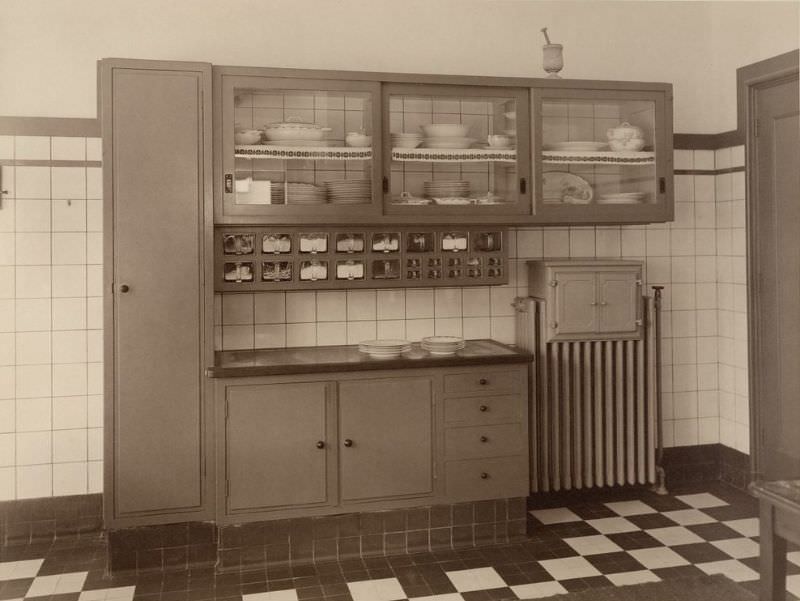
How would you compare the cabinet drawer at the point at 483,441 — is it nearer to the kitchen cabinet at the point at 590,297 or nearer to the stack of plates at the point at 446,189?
the kitchen cabinet at the point at 590,297

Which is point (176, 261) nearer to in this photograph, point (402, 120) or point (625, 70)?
point (402, 120)

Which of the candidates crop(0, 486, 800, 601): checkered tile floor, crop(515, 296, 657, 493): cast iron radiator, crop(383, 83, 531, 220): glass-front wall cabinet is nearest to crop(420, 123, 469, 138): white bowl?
crop(383, 83, 531, 220): glass-front wall cabinet

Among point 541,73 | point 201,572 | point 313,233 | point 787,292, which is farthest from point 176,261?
point 787,292

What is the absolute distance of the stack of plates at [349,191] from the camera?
4070 millimetres

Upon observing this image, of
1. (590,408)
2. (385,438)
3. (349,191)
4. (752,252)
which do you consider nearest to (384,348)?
(385,438)

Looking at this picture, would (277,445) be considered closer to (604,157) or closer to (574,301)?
(574,301)

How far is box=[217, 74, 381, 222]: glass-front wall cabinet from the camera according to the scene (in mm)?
3910

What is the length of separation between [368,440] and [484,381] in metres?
0.64

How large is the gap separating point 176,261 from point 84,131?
948mm

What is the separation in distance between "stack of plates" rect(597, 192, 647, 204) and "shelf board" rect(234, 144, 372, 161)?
1.32 metres

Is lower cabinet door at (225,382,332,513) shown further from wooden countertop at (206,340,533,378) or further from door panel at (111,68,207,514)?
door panel at (111,68,207,514)

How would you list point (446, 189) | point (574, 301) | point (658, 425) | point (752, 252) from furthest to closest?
point (658, 425) < point (752, 252) < point (574, 301) < point (446, 189)

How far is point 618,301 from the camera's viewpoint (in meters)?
4.48

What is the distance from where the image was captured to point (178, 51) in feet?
14.0
